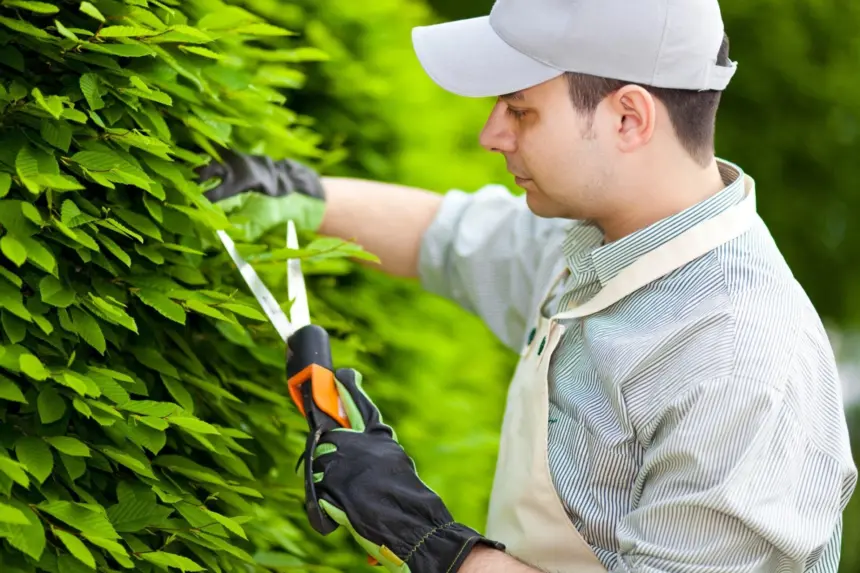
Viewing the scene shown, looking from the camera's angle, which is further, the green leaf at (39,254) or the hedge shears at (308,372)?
the hedge shears at (308,372)

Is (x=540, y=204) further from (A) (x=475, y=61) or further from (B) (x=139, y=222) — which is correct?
(B) (x=139, y=222)

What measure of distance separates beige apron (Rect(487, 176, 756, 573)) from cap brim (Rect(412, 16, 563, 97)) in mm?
366

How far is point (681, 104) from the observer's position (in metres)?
1.84

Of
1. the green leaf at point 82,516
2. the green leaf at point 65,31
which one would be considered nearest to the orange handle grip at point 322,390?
the green leaf at point 82,516

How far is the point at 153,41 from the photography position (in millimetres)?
1594

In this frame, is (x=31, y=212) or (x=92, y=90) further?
(x=92, y=90)

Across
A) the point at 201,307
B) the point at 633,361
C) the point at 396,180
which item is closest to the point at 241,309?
the point at 201,307

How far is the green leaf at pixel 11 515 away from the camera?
1326mm

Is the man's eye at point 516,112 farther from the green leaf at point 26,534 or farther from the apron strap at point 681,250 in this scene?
the green leaf at point 26,534

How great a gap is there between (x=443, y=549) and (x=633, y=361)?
430 mm

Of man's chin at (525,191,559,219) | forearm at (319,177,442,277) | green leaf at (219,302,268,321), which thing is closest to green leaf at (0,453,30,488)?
green leaf at (219,302,268,321)

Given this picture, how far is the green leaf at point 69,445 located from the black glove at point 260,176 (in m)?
0.66

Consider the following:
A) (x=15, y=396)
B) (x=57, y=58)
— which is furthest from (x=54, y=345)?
(x=57, y=58)

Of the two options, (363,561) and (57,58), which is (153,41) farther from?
(363,561)
